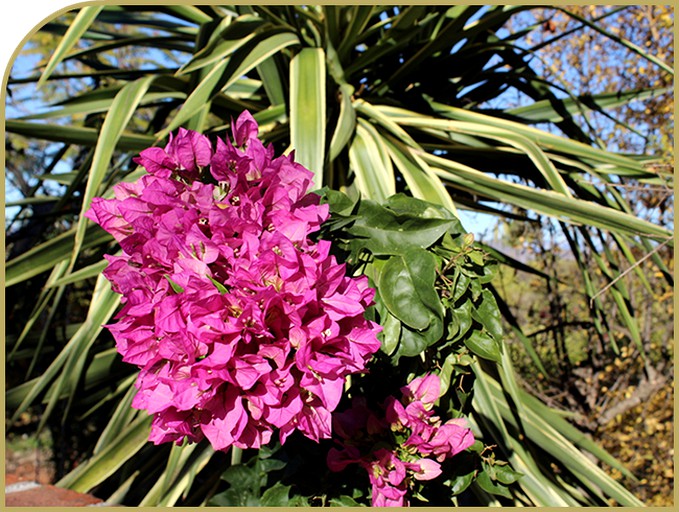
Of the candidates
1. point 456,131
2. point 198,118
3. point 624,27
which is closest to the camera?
point 198,118

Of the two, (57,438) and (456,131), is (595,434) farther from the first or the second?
(57,438)

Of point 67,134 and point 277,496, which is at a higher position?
point 67,134

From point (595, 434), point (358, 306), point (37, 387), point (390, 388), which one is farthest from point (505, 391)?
point (595, 434)

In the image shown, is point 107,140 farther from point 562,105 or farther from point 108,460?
point 562,105

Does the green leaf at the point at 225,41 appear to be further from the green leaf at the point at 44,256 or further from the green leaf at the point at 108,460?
the green leaf at the point at 108,460

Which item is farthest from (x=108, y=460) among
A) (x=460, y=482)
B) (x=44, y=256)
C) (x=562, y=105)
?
(x=562, y=105)

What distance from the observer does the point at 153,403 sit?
0.50m

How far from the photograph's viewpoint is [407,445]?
61 centimetres

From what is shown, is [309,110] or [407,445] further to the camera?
[309,110]

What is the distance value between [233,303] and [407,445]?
26 centimetres

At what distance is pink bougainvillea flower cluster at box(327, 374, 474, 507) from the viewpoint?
60 centimetres

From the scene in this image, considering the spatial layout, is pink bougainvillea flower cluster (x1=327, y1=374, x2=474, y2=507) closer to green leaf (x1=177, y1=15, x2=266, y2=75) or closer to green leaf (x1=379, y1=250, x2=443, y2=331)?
green leaf (x1=379, y1=250, x2=443, y2=331)

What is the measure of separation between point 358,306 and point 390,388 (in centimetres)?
21

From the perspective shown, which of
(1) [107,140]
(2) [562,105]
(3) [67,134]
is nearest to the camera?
(1) [107,140]
